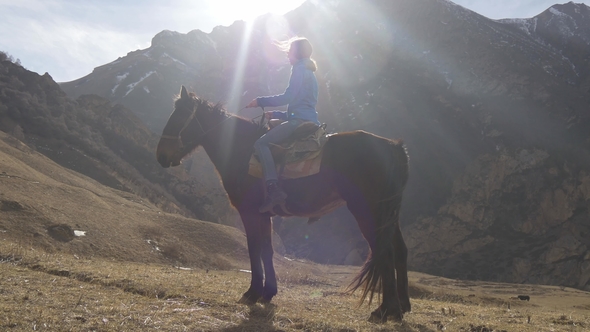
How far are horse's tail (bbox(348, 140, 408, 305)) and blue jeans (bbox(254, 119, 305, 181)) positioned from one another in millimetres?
1624

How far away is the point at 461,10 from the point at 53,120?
329 feet

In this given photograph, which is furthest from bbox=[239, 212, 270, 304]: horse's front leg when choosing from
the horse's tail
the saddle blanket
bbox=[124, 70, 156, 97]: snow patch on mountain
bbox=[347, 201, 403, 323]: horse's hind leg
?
bbox=[124, 70, 156, 97]: snow patch on mountain

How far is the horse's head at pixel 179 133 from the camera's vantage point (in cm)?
773

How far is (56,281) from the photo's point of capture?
6.11 m

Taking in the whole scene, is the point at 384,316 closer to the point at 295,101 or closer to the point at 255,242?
the point at 255,242

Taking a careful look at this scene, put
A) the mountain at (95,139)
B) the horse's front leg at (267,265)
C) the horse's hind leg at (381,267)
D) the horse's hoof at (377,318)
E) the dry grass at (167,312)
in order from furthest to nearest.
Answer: the mountain at (95,139) → the horse's front leg at (267,265) → the horse's hind leg at (381,267) → the horse's hoof at (377,318) → the dry grass at (167,312)

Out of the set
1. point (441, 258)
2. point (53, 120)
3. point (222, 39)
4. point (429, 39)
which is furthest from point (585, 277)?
point (222, 39)

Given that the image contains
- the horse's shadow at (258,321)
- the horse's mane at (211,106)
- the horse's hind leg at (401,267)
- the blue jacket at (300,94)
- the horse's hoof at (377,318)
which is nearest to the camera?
the horse's shadow at (258,321)

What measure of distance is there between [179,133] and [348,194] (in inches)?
138

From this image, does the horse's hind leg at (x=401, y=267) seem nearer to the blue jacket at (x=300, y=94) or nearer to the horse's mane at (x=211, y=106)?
the blue jacket at (x=300, y=94)

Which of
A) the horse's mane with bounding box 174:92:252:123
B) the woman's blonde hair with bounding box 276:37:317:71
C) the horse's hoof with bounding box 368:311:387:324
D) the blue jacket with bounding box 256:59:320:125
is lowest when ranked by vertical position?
the horse's hoof with bounding box 368:311:387:324

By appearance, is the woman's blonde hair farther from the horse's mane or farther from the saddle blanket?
the horse's mane

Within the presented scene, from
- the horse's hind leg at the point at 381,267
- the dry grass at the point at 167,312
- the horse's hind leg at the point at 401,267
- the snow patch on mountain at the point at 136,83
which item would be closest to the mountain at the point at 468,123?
the snow patch on mountain at the point at 136,83

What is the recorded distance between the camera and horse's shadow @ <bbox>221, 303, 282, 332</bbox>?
453 centimetres
